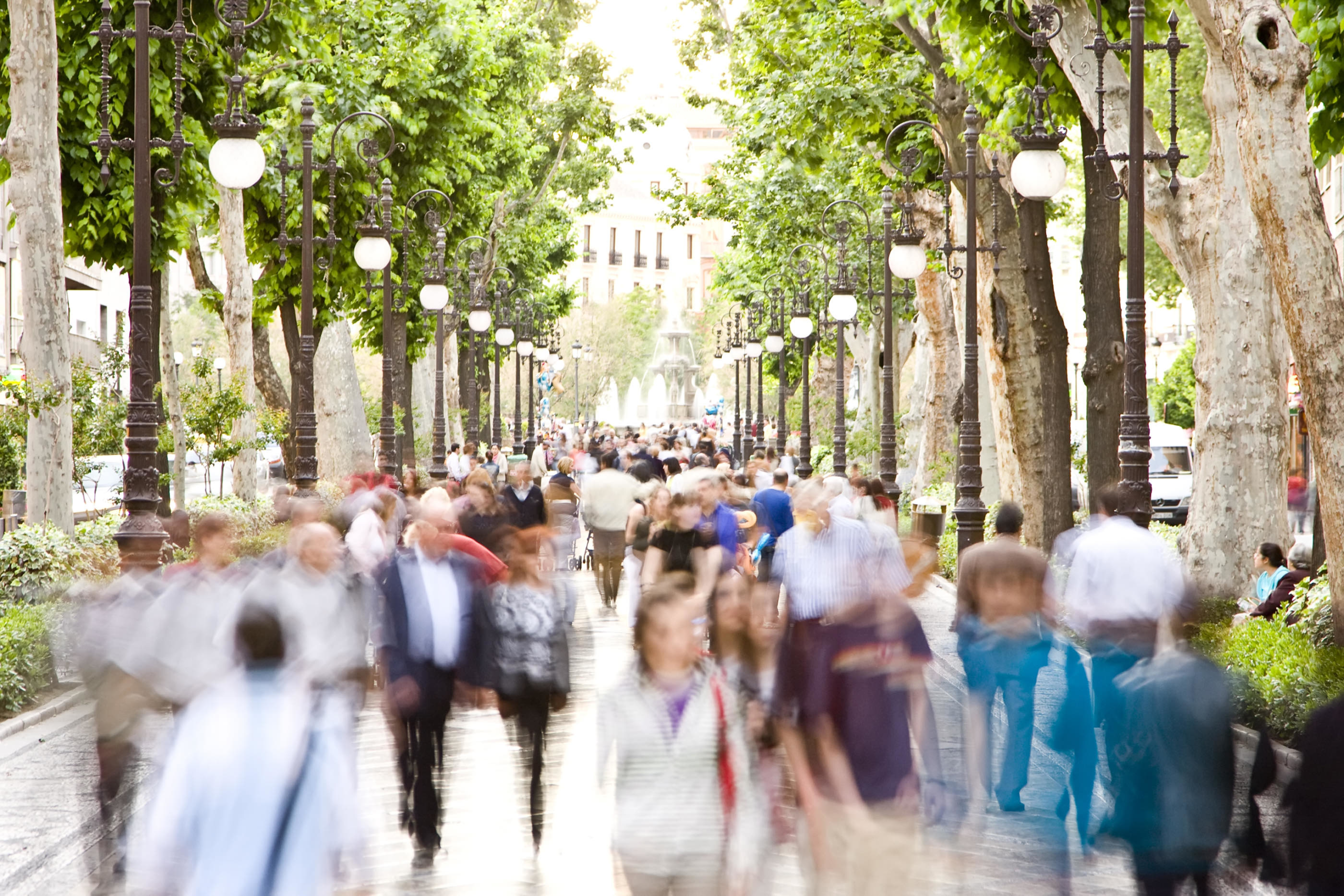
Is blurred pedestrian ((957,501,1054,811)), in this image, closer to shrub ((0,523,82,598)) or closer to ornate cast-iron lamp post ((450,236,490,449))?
shrub ((0,523,82,598))

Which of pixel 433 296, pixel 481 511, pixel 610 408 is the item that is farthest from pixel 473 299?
pixel 610 408

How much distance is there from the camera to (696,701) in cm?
526

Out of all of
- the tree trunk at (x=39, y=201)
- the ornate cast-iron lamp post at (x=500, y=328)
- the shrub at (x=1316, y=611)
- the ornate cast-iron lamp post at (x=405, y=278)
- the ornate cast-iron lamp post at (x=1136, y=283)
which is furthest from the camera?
the ornate cast-iron lamp post at (x=500, y=328)

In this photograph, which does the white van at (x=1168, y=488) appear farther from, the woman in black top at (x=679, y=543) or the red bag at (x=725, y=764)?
the red bag at (x=725, y=764)

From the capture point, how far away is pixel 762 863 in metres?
5.56

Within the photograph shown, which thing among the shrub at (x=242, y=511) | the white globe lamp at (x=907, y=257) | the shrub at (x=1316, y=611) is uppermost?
the white globe lamp at (x=907, y=257)

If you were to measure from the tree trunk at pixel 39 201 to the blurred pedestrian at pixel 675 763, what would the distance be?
10628 mm

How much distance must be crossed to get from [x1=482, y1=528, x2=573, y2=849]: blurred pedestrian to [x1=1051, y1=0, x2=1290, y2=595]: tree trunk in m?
8.20

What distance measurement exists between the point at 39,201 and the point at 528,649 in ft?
29.8

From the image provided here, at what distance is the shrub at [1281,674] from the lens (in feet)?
30.5

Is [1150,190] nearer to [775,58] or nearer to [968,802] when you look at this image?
[968,802]

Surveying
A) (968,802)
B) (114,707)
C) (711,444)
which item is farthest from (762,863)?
(711,444)

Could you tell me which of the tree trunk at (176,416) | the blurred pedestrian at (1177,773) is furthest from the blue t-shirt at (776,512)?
the tree trunk at (176,416)

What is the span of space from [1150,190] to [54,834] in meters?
11.1
